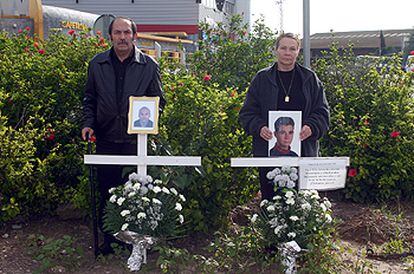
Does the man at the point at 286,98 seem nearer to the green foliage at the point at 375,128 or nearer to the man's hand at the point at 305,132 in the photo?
the man's hand at the point at 305,132

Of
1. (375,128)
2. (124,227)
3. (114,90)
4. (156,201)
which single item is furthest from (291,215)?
(375,128)

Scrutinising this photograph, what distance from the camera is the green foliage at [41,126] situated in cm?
501

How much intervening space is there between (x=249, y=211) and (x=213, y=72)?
2.70 meters

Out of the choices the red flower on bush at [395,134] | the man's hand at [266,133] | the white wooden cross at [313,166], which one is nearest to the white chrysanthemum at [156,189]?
the white wooden cross at [313,166]

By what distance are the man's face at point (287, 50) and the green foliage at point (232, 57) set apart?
3.14 metres

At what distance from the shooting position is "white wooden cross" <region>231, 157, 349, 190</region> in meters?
4.41

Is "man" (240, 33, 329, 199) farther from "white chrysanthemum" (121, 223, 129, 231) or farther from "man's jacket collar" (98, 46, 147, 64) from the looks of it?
"white chrysanthemum" (121, 223, 129, 231)

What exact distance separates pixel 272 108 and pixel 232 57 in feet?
12.2

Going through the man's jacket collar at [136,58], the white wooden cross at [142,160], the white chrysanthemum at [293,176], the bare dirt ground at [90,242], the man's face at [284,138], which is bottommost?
the bare dirt ground at [90,242]

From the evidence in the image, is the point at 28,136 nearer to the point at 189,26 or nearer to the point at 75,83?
the point at 75,83

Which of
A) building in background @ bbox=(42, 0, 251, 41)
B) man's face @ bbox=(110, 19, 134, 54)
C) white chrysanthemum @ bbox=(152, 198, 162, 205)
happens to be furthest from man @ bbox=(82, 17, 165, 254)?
building in background @ bbox=(42, 0, 251, 41)

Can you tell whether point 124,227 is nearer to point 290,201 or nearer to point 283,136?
point 290,201

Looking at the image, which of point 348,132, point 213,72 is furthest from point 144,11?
point 348,132

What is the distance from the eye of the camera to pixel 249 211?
590cm
